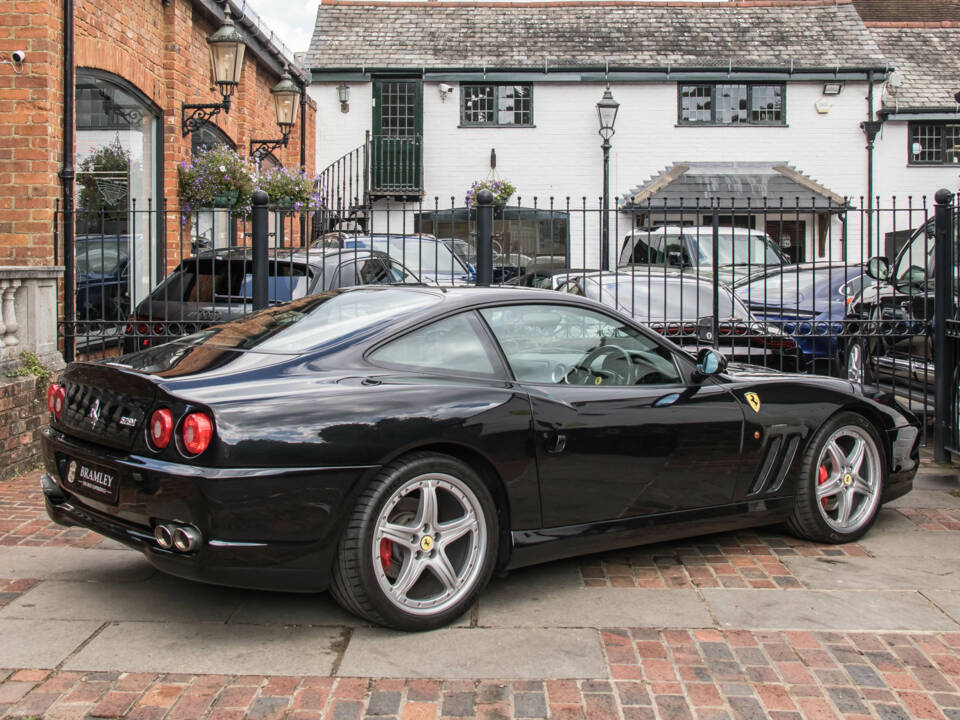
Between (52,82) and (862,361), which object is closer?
(52,82)

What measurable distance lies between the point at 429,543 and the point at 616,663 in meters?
0.86

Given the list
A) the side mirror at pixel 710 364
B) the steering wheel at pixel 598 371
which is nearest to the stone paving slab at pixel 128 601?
the steering wheel at pixel 598 371

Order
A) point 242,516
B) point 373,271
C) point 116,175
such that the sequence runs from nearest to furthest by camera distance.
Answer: point 242,516, point 373,271, point 116,175

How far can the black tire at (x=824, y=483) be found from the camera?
17.1 feet

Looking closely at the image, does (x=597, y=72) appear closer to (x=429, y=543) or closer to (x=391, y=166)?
(x=391, y=166)

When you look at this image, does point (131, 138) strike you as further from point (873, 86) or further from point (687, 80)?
point (873, 86)

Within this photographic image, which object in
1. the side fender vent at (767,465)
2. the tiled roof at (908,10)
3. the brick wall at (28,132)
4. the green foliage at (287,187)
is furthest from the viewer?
the tiled roof at (908,10)

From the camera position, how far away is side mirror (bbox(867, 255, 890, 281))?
27.6ft

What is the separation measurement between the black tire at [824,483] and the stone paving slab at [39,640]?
345 centimetres

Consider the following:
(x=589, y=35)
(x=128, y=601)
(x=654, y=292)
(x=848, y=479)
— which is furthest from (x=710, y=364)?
(x=589, y=35)

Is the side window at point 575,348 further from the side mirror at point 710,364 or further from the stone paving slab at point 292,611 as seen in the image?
the stone paving slab at point 292,611

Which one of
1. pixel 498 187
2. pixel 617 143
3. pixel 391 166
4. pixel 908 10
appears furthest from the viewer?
pixel 908 10

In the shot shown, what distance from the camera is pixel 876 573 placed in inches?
194

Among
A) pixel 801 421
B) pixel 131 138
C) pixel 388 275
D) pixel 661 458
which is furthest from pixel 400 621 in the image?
pixel 131 138
